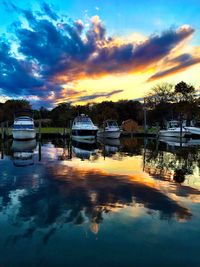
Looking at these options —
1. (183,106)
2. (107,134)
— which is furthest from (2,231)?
(183,106)

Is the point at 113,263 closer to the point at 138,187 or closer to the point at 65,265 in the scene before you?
the point at 65,265

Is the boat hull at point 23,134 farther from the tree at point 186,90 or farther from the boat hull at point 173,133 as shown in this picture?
the tree at point 186,90

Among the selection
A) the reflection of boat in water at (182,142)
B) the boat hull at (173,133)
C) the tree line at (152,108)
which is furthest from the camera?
the tree line at (152,108)

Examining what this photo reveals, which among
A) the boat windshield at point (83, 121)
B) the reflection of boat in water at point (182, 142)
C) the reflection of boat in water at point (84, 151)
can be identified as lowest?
the reflection of boat in water at point (182, 142)

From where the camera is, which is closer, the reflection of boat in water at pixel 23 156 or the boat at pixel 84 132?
the reflection of boat in water at pixel 23 156

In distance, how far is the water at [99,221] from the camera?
775cm

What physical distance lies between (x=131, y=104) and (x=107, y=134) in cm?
5003

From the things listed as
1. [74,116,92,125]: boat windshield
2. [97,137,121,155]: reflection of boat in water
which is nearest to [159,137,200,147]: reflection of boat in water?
[97,137,121,155]: reflection of boat in water

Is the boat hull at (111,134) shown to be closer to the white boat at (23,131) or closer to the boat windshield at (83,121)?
the boat windshield at (83,121)

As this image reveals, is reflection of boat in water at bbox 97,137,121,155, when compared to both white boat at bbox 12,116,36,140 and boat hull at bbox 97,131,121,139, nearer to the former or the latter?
boat hull at bbox 97,131,121,139

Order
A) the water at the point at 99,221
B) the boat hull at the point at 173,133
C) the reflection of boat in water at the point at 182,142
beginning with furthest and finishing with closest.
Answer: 1. the boat hull at the point at 173,133
2. the reflection of boat in water at the point at 182,142
3. the water at the point at 99,221

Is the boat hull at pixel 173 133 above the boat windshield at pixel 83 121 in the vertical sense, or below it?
below

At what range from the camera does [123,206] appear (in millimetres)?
12039

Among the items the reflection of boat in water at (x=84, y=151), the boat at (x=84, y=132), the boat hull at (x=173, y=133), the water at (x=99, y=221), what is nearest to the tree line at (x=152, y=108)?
the boat hull at (x=173, y=133)
